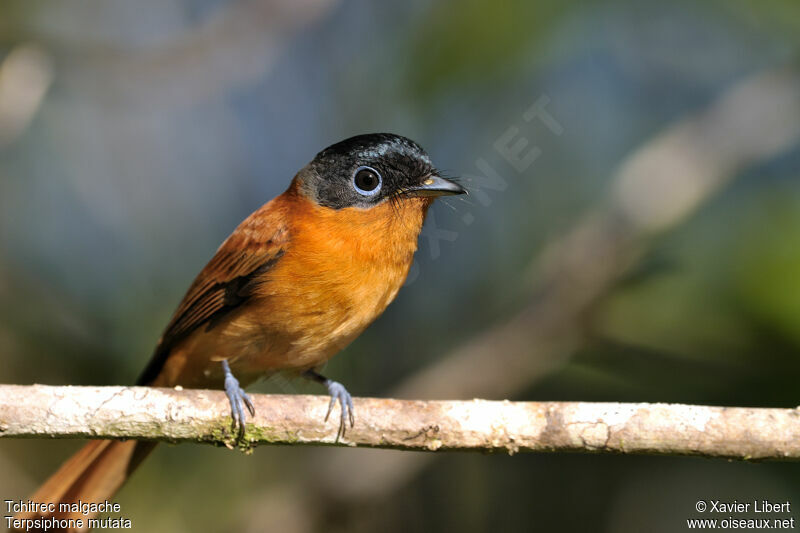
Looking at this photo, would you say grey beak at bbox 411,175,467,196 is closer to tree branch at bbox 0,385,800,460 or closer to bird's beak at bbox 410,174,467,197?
bird's beak at bbox 410,174,467,197

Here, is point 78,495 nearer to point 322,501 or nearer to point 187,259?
point 322,501

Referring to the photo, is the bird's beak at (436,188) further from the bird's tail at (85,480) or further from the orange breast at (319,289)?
the bird's tail at (85,480)

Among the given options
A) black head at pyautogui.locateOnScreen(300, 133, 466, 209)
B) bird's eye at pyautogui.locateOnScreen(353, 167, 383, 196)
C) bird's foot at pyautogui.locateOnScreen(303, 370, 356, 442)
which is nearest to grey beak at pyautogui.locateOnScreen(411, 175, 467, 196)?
black head at pyautogui.locateOnScreen(300, 133, 466, 209)

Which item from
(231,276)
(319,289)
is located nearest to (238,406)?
→ (319,289)

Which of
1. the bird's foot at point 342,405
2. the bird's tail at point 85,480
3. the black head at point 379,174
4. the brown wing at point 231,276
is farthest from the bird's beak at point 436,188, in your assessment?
the bird's tail at point 85,480

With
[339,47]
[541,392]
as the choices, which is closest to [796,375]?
[541,392]

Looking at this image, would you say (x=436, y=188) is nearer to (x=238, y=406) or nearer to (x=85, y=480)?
(x=238, y=406)

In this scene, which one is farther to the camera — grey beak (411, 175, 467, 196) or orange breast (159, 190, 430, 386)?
grey beak (411, 175, 467, 196)
